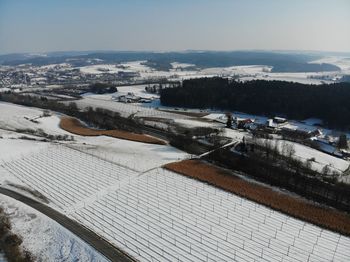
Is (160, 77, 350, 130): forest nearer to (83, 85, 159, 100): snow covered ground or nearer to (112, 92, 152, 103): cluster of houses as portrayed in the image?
(112, 92, 152, 103): cluster of houses

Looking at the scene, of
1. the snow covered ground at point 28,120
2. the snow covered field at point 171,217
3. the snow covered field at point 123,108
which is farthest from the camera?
the snow covered field at point 123,108

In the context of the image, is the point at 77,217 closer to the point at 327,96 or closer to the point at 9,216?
the point at 9,216

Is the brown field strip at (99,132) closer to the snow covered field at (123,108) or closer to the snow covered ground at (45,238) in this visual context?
the snow covered field at (123,108)

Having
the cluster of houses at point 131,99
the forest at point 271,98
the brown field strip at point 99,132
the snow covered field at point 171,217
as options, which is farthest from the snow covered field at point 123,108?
the snow covered field at point 171,217

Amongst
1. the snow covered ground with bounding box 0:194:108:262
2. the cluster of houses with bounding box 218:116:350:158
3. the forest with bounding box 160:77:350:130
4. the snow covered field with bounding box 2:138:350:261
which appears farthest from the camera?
the forest with bounding box 160:77:350:130

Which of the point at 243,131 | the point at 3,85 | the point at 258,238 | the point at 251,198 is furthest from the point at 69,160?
the point at 3,85

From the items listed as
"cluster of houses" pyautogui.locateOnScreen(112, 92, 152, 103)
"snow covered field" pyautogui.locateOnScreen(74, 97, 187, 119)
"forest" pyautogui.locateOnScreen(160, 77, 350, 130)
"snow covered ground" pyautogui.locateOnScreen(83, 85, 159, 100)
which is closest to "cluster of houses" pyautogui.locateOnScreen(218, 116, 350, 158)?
"forest" pyautogui.locateOnScreen(160, 77, 350, 130)
